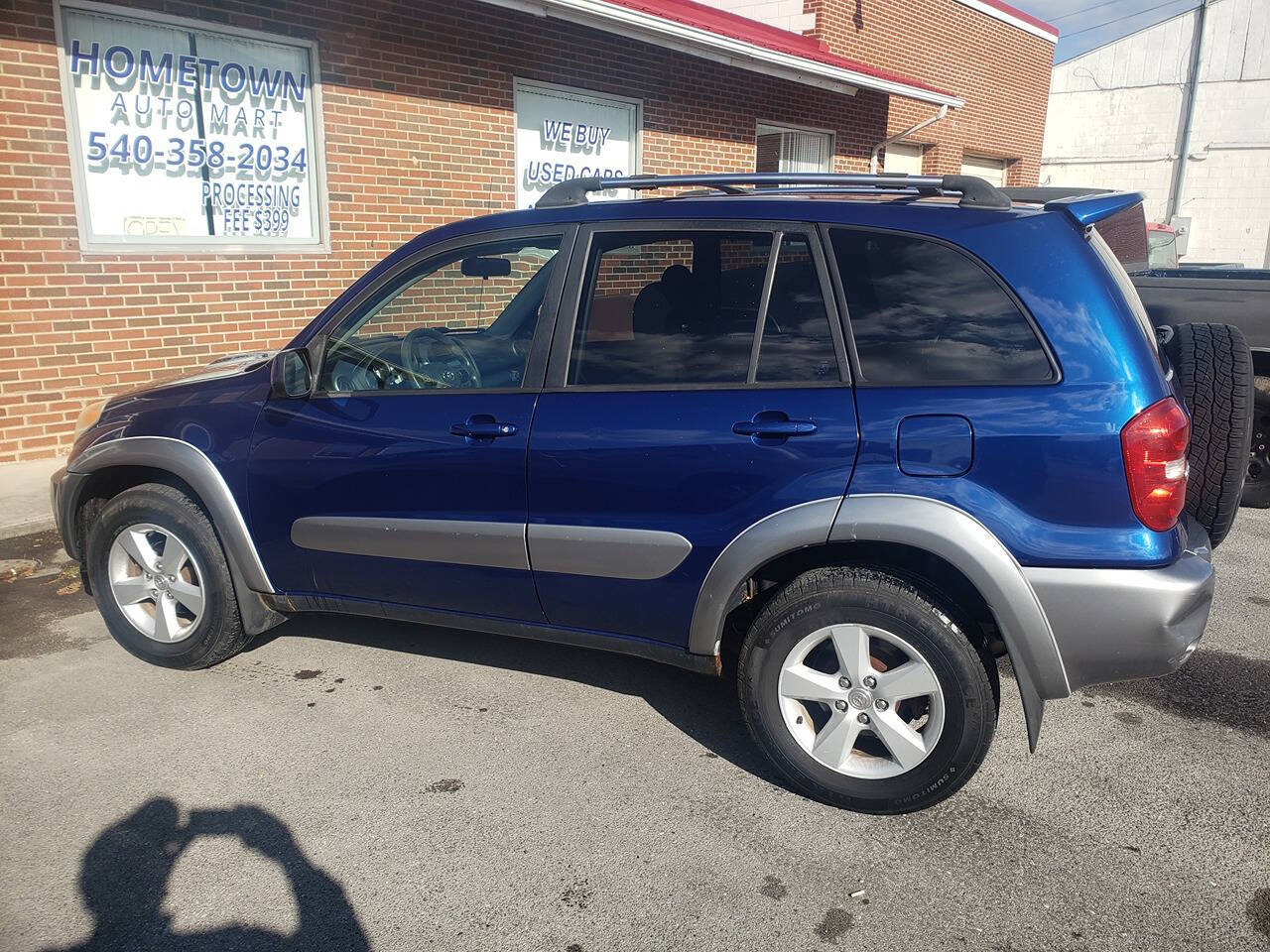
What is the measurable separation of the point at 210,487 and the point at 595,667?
5.56 ft

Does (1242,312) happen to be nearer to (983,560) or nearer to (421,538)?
(983,560)

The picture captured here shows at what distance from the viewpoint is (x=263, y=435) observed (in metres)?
3.66

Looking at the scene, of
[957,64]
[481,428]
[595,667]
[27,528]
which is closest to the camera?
[481,428]

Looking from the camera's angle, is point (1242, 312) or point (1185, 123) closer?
point (1242, 312)

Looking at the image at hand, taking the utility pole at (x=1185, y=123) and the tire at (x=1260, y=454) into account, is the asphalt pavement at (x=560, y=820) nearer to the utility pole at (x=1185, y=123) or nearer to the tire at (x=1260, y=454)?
the tire at (x=1260, y=454)

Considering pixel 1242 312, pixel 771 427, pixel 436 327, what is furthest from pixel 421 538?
pixel 1242 312

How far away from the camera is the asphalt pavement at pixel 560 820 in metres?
2.54

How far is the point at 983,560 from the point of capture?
8.89 feet

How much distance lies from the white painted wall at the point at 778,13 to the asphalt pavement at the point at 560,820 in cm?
1125

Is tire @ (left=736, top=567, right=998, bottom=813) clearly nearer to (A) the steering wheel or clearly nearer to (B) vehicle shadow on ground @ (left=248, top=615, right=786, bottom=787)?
(B) vehicle shadow on ground @ (left=248, top=615, right=786, bottom=787)

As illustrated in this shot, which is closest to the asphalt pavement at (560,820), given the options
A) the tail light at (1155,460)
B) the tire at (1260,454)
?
the tail light at (1155,460)

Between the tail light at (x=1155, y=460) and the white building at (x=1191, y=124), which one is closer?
the tail light at (x=1155, y=460)

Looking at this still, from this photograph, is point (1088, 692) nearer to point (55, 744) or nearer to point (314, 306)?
point (55, 744)

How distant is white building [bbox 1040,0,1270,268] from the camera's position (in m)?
24.5
